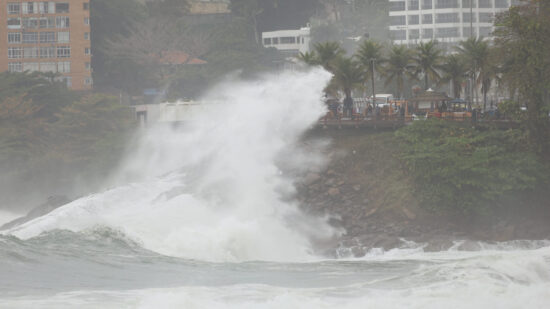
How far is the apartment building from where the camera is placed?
94812 millimetres

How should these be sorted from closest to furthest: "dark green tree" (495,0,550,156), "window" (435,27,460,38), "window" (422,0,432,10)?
"dark green tree" (495,0,550,156) < "window" (435,27,460,38) < "window" (422,0,432,10)

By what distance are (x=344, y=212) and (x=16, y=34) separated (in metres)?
69.6

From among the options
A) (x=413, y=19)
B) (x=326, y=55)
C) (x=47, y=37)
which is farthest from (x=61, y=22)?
(x=326, y=55)

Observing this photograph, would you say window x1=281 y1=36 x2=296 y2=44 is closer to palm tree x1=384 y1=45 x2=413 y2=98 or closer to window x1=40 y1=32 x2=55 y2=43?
window x1=40 y1=32 x2=55 y2=43

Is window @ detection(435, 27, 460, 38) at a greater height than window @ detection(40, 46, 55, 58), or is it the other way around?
window @ detection(435, 27, 460, 38)

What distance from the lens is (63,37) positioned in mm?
95750

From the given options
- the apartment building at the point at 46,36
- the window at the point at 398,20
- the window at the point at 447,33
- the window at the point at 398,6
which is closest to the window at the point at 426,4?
the window at the point at 398,6

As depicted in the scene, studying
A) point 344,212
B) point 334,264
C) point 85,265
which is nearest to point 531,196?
point 344,212

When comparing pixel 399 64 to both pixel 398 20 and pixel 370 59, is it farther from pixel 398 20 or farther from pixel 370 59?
pixel 398 20

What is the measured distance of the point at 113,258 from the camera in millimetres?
28031

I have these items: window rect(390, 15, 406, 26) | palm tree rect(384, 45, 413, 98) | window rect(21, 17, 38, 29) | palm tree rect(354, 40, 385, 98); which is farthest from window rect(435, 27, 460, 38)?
palm tree rect(354, 40, 385, 98)

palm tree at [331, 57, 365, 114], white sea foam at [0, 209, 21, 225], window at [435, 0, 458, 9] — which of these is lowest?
white sea foam at [0, 209, 21, 225]

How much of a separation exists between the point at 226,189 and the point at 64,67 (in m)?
62.7

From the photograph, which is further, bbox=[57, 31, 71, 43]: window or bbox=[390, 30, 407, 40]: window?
bbox=[390, 30, 407, 40]: window
